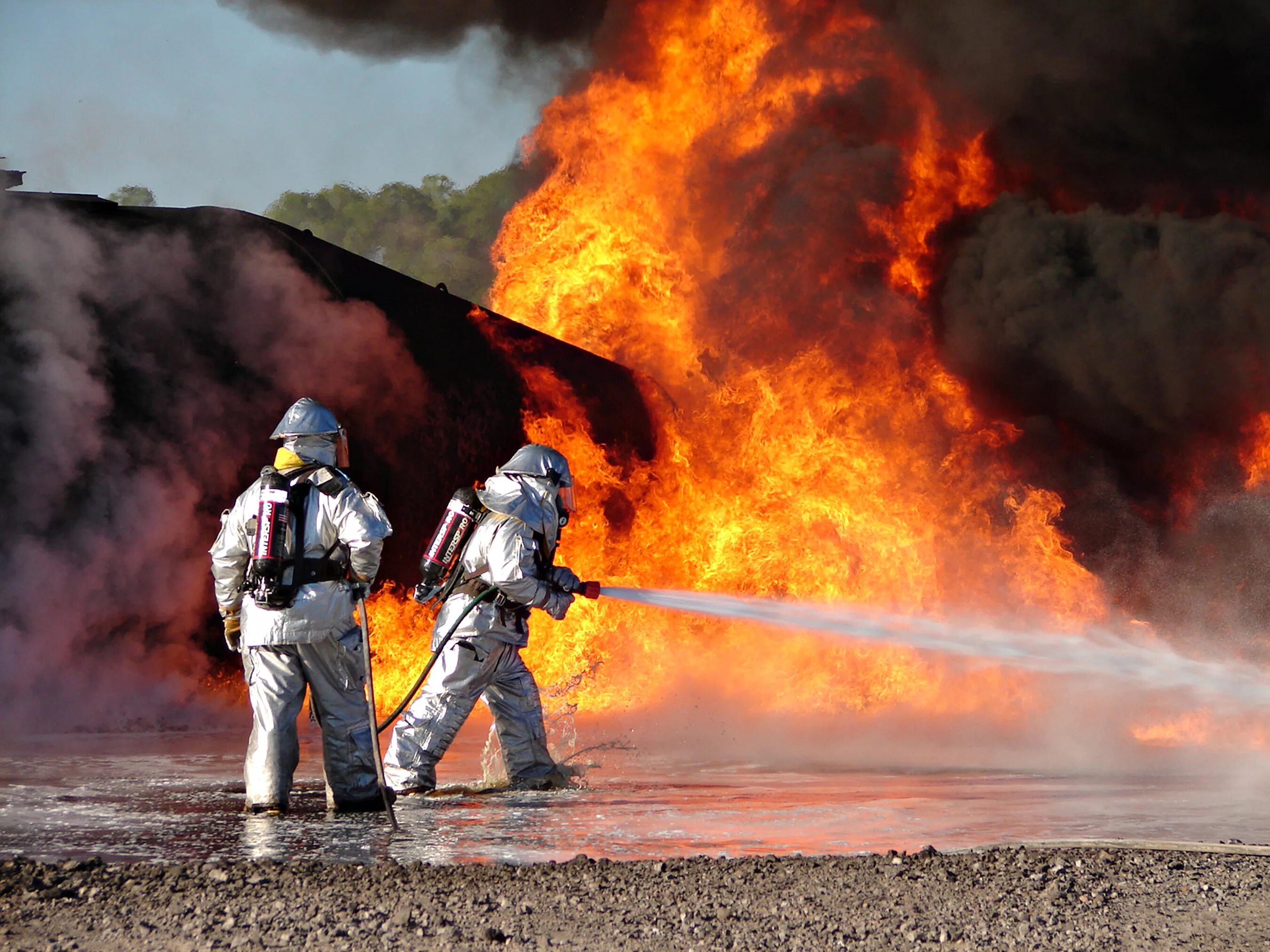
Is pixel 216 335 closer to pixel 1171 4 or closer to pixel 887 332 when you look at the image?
pixel 887 332

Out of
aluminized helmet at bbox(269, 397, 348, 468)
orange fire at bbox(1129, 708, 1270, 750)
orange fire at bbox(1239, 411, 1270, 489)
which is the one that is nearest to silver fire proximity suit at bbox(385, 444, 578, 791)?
aluminized helmet at bbox(269, 397, 348, 468)

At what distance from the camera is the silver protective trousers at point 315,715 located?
5.86 meters

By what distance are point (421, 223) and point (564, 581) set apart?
134 feet

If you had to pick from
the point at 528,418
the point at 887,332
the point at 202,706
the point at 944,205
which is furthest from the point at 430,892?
the point at 944,205

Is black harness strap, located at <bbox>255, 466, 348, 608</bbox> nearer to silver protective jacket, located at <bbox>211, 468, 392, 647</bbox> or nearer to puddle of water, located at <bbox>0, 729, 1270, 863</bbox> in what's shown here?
silver protective jacket, located at <bbox>211, 468, 392, 647</bbox>

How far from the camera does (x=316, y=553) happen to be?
603 centimetres

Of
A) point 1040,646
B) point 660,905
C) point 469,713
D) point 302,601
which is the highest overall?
point 302,601

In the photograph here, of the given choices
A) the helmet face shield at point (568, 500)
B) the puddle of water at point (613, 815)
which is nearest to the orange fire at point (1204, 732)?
the puddle of water at point (613, 815)

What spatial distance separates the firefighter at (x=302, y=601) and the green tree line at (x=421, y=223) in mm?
36353

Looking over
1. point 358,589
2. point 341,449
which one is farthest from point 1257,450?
point 358,589

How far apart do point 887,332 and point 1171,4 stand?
203 inches

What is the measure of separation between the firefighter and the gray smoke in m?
4.23

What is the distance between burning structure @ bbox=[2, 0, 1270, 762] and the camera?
1269 centimetres

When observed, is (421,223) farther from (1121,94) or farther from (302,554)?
(302,554)
